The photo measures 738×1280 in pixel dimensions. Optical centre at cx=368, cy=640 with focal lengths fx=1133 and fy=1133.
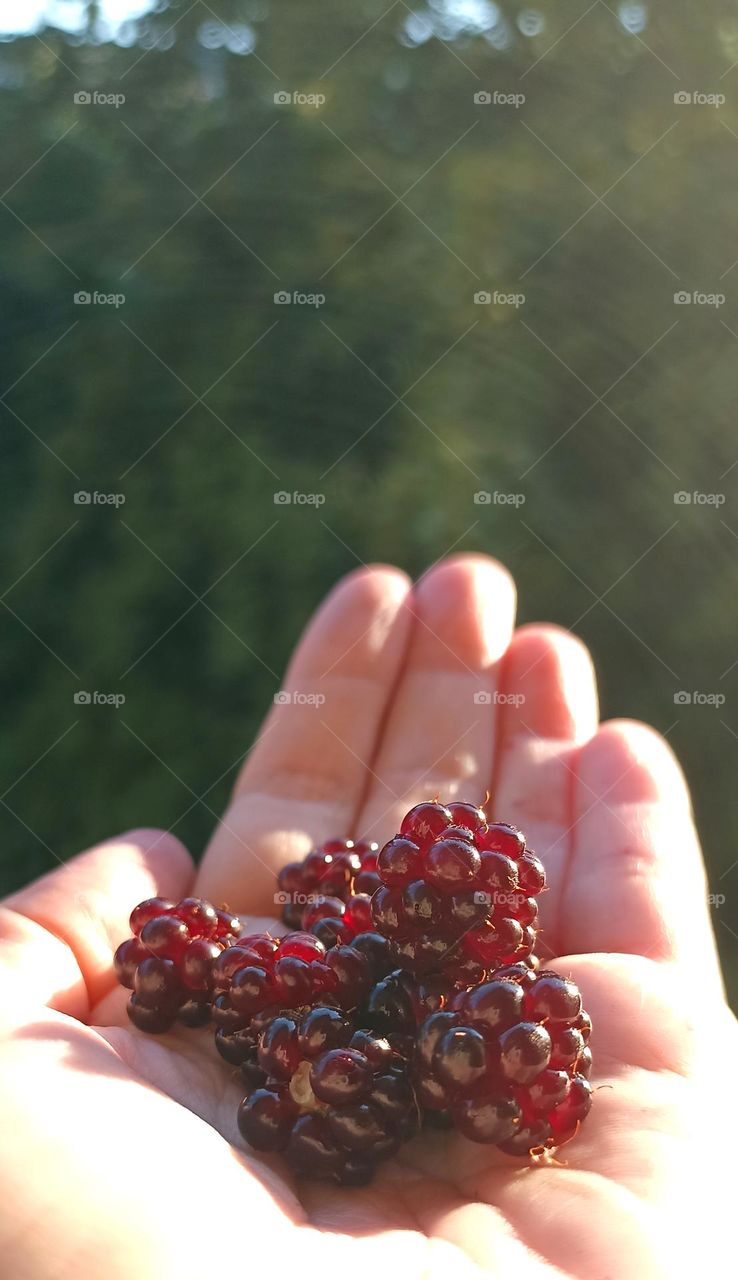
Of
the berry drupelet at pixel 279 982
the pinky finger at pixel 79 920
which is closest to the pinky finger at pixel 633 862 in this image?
the berry drupelet at pixel 279 982

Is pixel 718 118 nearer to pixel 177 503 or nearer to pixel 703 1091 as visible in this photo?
pixel 177 503

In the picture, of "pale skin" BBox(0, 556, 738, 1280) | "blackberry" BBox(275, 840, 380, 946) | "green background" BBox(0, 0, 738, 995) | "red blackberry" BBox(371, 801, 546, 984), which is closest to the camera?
"pale skin" BBox(0, 556, 738, 1280)

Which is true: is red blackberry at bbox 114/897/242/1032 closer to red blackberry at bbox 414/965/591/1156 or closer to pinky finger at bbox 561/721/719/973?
red blackberry at bbox 414/965/591/1156

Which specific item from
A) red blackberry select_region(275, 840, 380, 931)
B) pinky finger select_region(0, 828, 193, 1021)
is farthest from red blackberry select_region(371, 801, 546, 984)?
pinky finger select_region(0, 828, 193, 1021)

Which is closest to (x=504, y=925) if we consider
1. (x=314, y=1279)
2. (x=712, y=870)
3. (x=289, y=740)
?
(x=314, y=1279)

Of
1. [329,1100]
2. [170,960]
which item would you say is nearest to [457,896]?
[329,1100]

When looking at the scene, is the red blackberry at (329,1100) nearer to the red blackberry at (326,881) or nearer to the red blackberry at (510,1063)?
the red blackberry at (510,1063)
